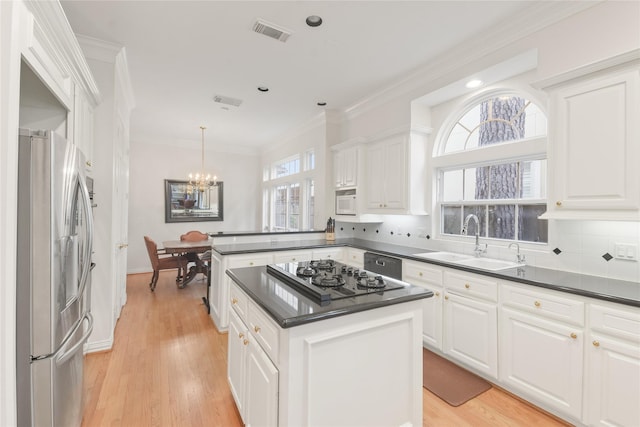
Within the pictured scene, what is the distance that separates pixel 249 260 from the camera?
10.8 ft

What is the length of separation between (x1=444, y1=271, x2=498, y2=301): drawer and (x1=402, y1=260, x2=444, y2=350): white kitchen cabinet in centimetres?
10

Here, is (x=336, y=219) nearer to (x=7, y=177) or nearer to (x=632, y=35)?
(x=632, y=35)

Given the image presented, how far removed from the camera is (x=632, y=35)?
1888mm

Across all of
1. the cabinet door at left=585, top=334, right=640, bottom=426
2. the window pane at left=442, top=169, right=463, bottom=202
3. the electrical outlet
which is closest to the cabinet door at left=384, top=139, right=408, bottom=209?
the window pane at left=442, top=169, right=463, bottom=202

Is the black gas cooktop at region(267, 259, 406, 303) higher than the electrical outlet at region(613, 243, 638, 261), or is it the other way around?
the electrical outlet at region(613, 243, 638, 261)

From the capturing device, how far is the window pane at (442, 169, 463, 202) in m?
3.32

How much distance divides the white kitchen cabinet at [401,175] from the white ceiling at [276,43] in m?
0.77

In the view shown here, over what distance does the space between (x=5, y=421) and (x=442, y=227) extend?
11.9ft

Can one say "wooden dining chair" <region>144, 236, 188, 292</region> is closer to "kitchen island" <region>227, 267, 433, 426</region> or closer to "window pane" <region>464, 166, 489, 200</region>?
"kitchen island" <region>227, 267, 433, 426</region>

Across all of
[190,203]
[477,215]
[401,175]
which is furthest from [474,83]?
[190,203]

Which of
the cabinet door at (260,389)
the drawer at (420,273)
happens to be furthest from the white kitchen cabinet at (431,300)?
the cabinet door at (260,389)

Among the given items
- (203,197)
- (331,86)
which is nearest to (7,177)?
(331,86)

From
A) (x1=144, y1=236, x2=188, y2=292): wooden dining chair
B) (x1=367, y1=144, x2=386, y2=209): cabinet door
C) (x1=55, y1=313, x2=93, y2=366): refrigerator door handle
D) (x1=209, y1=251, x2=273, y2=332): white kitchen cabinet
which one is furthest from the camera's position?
(x1=144, y1=236, x2=188, y2=292): wooden dining chair

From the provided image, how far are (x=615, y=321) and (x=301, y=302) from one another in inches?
69.4
